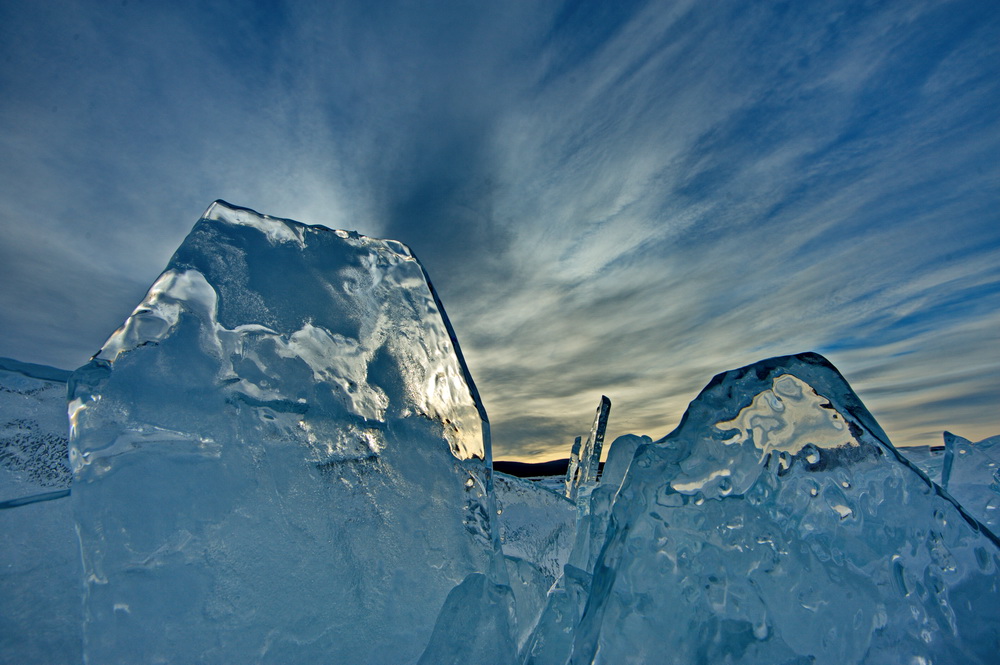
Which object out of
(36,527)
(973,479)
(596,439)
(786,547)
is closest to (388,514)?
(786,547)

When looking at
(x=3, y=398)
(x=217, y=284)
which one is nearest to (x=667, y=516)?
(x=217, y=284)

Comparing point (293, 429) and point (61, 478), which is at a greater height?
point (61, 478)

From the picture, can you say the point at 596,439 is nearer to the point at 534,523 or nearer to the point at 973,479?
the point at 534,523

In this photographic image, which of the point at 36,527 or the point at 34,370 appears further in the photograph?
the point at 34,370

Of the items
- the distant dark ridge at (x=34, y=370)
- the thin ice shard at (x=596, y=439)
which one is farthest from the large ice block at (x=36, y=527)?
the thin ice shard at (x=596, y=439)

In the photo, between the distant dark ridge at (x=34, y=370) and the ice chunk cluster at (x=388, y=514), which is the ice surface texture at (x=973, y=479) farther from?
the distant dark ridge at (x=34, y=370)

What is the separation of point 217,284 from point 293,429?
1.92 ft

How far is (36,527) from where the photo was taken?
202 cm

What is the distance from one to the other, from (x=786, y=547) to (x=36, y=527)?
113 inches

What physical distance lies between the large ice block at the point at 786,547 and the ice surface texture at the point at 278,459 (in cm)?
53

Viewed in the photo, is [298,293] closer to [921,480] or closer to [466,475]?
[466,475]

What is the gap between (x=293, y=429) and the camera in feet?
5.48

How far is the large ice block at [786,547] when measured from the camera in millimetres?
1359

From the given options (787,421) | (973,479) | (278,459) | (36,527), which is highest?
(36,527)
